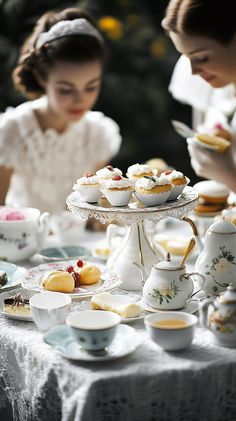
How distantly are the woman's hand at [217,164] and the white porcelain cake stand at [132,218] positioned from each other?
14.3 inches

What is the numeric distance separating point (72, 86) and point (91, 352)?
4.98 feet

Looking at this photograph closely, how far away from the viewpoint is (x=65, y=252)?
89.5 inches

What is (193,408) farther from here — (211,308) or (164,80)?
(164,80)

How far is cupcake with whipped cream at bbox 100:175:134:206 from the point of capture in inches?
A: 75.5

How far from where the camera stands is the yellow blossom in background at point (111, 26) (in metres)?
4.27

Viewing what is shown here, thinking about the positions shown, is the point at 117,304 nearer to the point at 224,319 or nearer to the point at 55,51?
the point at 224,319

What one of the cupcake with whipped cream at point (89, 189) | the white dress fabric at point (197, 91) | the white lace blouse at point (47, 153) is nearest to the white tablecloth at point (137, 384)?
the cupcake with whipped cream at point (89, 189)

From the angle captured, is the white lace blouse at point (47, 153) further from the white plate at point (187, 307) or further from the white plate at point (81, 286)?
the white plate at point (187, 307)

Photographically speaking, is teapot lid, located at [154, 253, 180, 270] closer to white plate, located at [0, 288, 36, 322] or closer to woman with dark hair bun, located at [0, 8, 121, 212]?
white plate, located at [0, 288, 36, 322]

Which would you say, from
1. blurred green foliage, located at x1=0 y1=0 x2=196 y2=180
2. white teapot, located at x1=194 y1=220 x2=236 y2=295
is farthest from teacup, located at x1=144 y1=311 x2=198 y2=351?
blurred green foliage, located at x1=0 y1=0 x2=196 y2=180

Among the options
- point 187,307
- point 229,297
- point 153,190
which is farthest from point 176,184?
point 229,297

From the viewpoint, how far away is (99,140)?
3373 millimetres

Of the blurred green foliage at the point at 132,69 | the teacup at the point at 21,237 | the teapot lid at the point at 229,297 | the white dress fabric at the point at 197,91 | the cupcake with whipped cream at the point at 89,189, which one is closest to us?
the teapot lid at the point at 229,297

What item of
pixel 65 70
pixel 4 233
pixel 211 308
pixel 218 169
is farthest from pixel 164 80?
pixel 211 308
